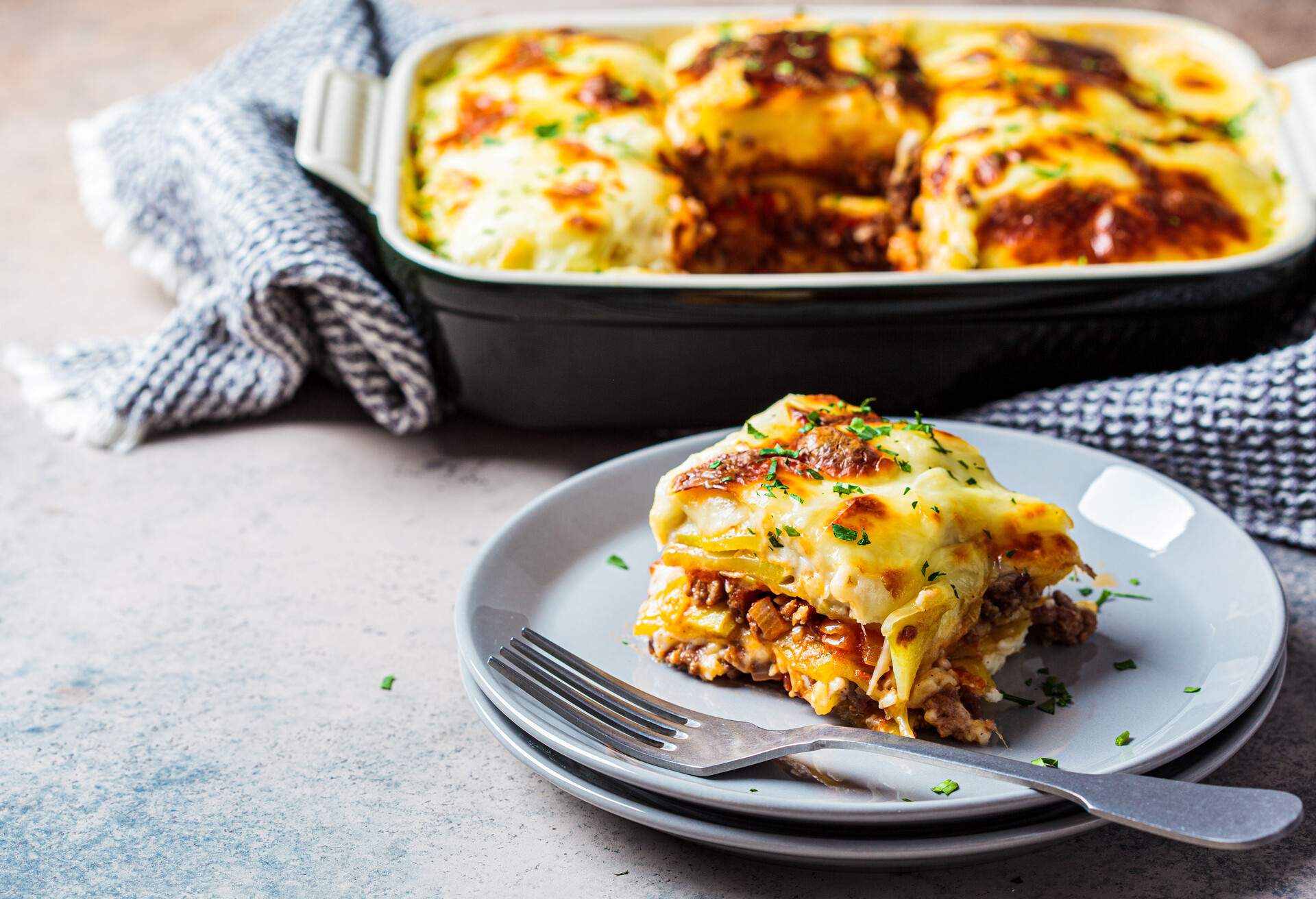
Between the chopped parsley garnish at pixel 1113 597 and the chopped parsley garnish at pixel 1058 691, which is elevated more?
the chopped parsley garnish at pixel 1058 691

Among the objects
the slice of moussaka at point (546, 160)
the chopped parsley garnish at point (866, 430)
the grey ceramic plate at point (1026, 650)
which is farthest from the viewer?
the slice of moussaka at point (546, 160)

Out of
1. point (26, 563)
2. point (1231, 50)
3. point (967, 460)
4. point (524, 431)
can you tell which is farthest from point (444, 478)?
point (1231, 50)

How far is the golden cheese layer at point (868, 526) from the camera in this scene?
1.97 meters

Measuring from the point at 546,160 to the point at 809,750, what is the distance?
5.89ft

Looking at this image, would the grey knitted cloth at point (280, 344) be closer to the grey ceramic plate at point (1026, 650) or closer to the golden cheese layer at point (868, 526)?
the grey ceramic plate at point (1026, 650)

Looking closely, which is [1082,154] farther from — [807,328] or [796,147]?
[807,328]

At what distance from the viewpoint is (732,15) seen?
390 cm

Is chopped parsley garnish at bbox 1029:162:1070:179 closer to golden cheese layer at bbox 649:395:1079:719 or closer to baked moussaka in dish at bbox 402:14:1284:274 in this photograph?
baked moussaka in dish at bbox 402:14:1284:274

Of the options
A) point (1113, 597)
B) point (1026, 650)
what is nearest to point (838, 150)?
point (1113, 597)

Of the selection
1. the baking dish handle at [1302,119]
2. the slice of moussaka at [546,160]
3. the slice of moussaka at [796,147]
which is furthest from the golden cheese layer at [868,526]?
the baking dish handle at [1302,119]

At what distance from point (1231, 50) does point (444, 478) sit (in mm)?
2400

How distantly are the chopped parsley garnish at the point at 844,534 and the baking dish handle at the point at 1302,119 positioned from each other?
73.4 inches

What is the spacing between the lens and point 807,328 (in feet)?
9.43

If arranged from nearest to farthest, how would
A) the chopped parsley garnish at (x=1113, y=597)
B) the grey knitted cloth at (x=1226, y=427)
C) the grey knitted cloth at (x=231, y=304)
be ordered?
the chopped parsley garnish at (x=1113, y=597) < the grey knitted cloth at (x=1226, y=427) < the grey knitted cloth at (x=231, y=304)
